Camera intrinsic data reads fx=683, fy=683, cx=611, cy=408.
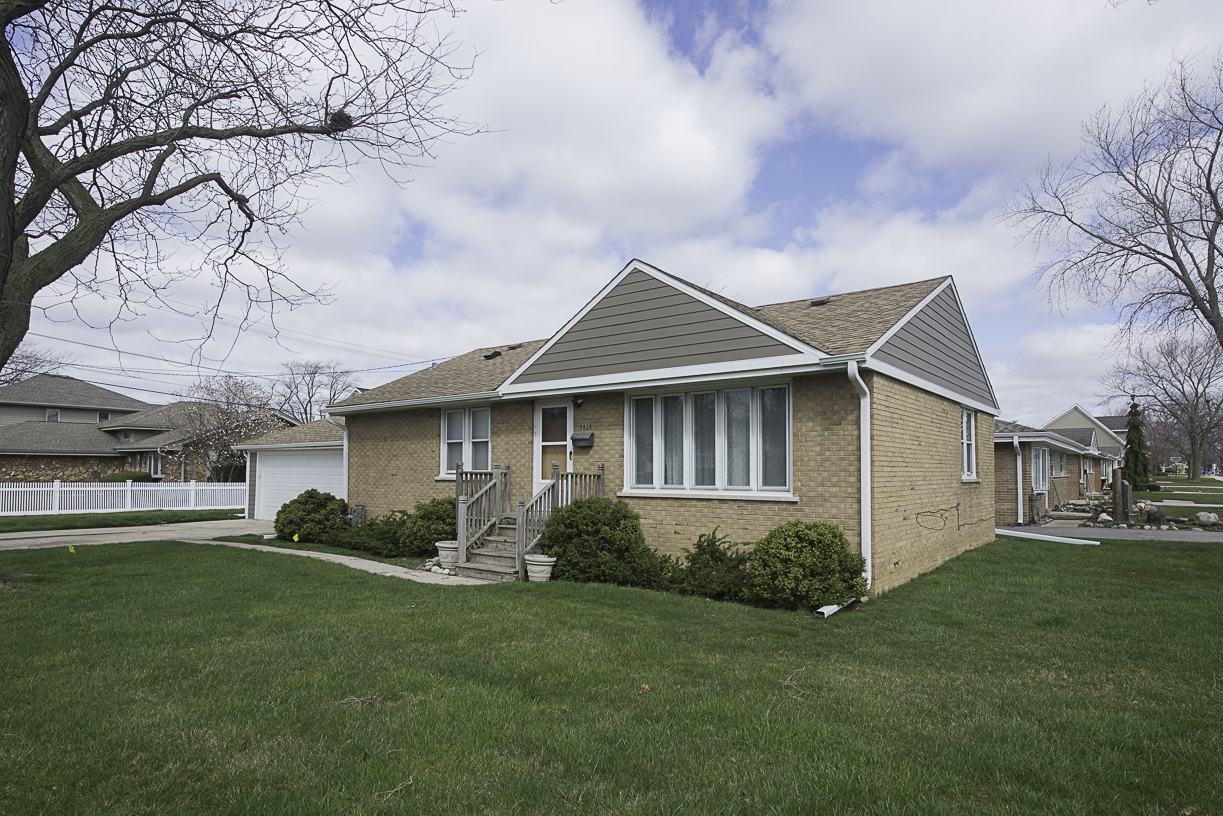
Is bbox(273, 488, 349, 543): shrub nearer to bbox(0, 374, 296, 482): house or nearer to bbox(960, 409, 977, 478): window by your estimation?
bbox(960, 409, 977, 478): window

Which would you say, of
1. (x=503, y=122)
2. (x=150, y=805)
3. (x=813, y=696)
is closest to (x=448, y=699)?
(x=150, y=805)

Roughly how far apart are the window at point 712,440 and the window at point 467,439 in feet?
13.0

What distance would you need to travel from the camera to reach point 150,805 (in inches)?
134

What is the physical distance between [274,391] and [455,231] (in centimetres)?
4260

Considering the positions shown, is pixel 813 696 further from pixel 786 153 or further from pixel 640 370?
pixel 786 153

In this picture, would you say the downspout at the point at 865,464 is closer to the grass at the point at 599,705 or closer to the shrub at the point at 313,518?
the grass at the point at 599,705

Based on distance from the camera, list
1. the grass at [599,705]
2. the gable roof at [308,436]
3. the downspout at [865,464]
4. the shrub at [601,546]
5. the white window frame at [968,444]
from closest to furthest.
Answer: the grass at [599,705] < the downspout at [865,464] < the shrub at [601,546] < the white window frame at [968,444] < the gable roof at [308,436]

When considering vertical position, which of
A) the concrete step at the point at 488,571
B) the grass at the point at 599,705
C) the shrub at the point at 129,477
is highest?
the shrub at the point at 129,477

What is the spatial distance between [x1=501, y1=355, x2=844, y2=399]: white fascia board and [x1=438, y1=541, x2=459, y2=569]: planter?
3.04m

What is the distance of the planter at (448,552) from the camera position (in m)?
11.9

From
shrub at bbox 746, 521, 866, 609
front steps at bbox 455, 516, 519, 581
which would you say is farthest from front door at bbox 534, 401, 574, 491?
shrub at bbox 746, 521, 866, 609

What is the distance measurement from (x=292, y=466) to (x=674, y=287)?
16020mm

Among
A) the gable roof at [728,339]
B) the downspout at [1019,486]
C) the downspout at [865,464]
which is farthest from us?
the downspout at [1019,486]

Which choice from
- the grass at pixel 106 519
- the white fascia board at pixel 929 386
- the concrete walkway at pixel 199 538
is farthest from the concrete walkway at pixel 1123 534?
the grass at pixel 106 519
